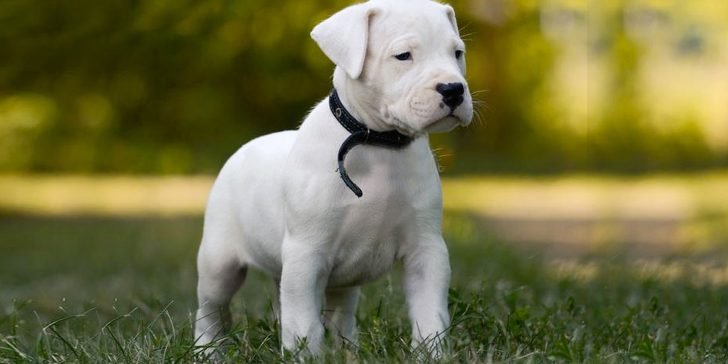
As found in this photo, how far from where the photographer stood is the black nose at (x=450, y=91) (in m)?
3.38

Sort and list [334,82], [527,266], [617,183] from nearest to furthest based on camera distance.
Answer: [334,82]
[527,266]
[617,183]

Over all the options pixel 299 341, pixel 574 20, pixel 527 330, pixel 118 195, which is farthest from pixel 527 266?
pixel 574 20

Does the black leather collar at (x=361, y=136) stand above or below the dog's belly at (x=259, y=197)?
above

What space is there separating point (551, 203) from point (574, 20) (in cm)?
681

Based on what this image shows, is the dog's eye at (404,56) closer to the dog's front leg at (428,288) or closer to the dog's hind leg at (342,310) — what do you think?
the dog's front leg at (428,288)

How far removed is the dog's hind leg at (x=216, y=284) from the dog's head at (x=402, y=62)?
35.7 inches

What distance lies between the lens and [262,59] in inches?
684

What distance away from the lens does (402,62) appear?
3506mm

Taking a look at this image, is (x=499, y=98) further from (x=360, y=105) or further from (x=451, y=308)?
(x=360, y=105)

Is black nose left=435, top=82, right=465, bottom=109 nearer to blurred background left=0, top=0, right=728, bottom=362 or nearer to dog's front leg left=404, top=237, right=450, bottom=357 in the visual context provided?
dog's front leg left=404, top=237, right=450, bottom=357

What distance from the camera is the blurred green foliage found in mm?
16016

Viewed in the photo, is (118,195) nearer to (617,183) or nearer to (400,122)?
(617,183)

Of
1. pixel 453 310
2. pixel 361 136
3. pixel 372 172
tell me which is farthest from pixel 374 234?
pixel 453 310

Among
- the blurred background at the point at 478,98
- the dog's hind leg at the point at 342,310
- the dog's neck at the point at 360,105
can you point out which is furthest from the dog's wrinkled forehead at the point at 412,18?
the blurred background at the point at 478,98
